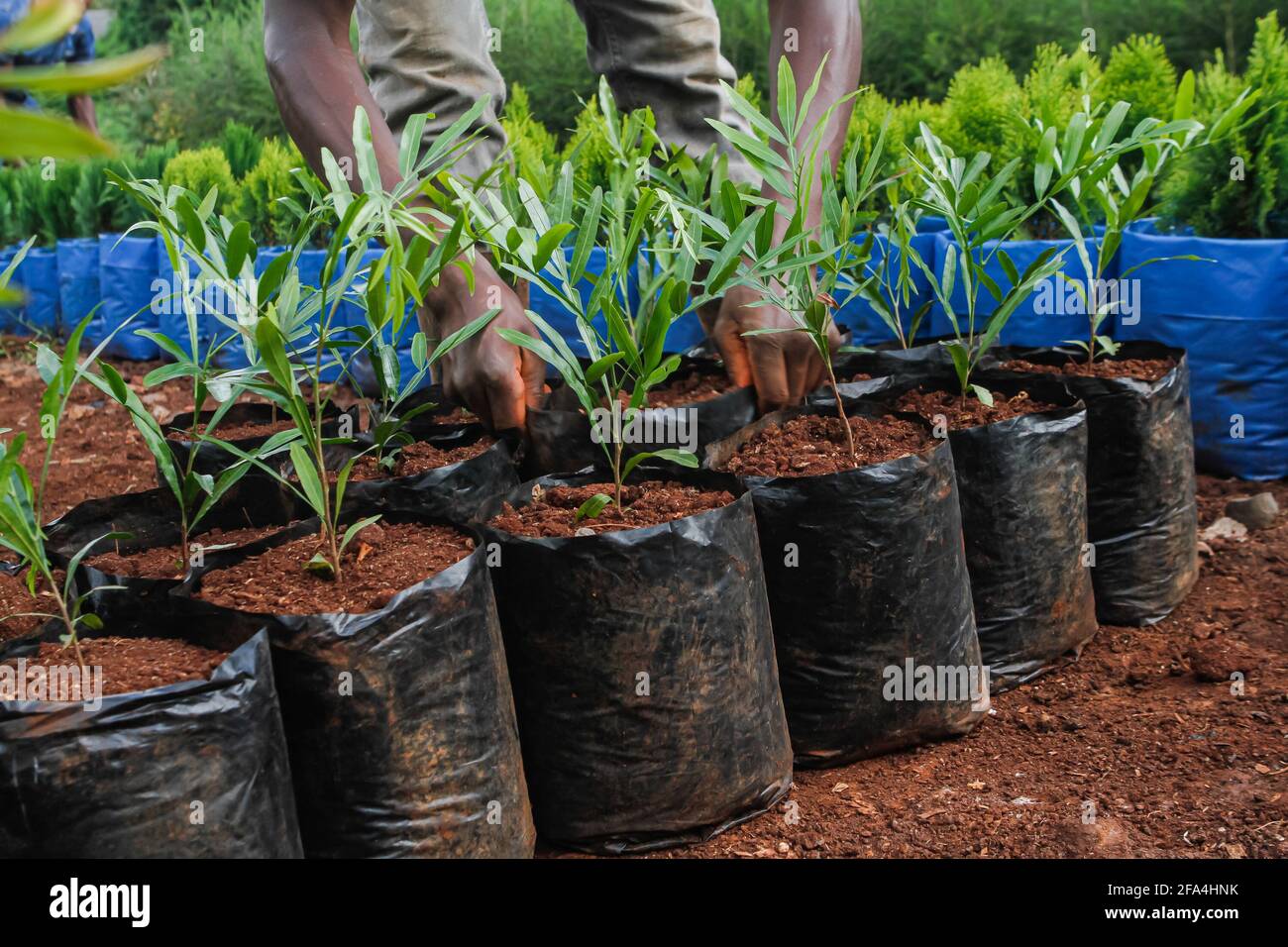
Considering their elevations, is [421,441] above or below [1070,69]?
below

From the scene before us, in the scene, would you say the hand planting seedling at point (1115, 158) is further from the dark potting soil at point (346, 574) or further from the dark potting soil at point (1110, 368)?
the dark potting soil at point (346, 574)

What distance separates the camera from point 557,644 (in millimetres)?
1787

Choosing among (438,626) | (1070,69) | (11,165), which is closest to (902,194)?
(1070,69)

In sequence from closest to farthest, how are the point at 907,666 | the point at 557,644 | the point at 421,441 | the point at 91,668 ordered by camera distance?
the point at 91,668 < the point at 557,644 < the point at 907,666 < the point at 421,441

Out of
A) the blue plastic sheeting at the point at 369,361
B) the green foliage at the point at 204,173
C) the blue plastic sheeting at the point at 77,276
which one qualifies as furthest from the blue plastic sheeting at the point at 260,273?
the blue plastic sheeting at the point at 77,276

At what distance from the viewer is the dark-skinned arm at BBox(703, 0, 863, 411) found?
94.6 inches

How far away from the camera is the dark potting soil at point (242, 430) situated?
256cm

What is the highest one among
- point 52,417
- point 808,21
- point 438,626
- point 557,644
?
point 808,21

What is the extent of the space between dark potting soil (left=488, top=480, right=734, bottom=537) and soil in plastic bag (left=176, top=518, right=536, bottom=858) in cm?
17

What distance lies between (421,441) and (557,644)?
0.79 m

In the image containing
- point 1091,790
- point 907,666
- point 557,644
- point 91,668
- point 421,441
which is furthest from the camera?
point 421,441

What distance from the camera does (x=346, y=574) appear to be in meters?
1.72

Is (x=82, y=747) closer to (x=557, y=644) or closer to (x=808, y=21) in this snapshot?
(x=557, y=644)

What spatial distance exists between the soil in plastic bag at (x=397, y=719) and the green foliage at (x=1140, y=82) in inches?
112
